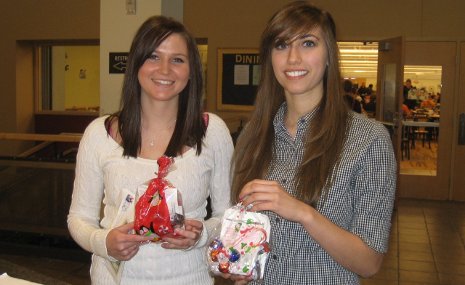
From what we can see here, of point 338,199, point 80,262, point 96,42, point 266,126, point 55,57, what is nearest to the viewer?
point 338,199

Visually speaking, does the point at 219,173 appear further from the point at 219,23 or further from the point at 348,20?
the point at 219,23

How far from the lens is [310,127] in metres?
1.76

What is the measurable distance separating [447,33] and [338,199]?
777 centimetres

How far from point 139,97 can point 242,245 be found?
2.60 ft

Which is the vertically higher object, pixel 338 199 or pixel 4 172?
pixel 338 199

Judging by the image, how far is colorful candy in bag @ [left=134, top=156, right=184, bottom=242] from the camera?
5.79 feet

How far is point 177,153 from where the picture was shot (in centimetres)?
204

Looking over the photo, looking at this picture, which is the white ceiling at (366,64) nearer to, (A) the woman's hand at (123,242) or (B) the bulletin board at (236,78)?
(B) the bulletin board at (236,78)

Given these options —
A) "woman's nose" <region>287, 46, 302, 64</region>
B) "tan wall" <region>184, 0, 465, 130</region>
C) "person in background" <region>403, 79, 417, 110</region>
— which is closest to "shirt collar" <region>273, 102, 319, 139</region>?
"woman's nose" <region>287, 46, 302, 64</region>

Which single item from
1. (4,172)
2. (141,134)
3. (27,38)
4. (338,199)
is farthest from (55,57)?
(338,199)

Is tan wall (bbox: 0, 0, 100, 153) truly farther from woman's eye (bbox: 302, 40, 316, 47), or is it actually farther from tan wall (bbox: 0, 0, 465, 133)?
woman's eye (bbox: 302, 40, 316, 47)

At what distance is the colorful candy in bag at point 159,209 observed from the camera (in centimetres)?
177

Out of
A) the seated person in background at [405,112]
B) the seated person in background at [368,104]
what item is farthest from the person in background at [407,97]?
the seated person in background at [368,104]

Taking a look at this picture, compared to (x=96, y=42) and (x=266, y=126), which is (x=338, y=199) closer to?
(x=266, y=126)
